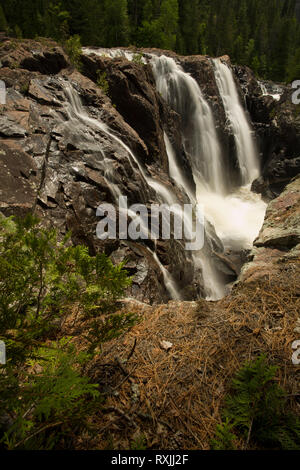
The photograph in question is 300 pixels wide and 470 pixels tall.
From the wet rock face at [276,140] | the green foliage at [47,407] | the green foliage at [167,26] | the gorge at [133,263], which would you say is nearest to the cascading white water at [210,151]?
the gorge at [133,263]

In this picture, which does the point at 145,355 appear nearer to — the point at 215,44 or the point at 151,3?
the point at 151,3

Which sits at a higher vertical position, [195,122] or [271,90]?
[271,90]

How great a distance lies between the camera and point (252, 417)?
1.40 meters

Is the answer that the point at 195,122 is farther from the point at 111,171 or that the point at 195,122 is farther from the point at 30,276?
the point at 30,276

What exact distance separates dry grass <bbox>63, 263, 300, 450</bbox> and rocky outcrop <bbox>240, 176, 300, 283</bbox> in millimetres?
1295

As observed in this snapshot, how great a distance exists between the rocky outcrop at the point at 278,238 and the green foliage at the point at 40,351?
2.58m

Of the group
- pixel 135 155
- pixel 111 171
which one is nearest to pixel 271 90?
pixel 135 155

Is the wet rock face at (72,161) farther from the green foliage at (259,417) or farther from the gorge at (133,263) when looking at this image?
the green foliage at (259,417)

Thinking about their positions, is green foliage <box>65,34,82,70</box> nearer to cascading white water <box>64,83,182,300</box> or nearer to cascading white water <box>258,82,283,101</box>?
cascading white water <box>64,83,182,300</box>

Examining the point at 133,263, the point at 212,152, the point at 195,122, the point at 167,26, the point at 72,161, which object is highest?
the point at 167,26

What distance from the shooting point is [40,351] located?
5.26 ft

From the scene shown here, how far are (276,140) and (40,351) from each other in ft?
64.5

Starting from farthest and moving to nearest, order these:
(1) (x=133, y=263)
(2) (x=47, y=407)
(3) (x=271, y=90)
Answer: (3) (x=271, y=90), (1) (x=133, y=263), (2) (x=47, y=407)

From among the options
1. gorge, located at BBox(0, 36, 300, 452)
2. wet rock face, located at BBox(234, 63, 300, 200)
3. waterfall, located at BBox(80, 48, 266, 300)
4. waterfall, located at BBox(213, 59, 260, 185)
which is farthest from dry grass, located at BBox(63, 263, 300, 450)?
waterfall, located at BBox(213, 59, 260, 185)
